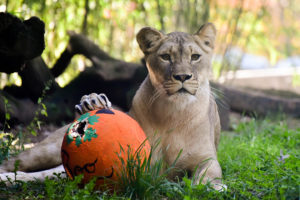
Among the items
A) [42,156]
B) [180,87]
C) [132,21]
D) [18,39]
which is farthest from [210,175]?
[132,21]

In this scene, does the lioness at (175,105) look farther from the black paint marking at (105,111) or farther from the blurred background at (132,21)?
the blurred background at (132,21)

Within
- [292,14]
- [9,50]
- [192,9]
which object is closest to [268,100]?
[192,9]

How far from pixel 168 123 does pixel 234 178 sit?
2.36 feet

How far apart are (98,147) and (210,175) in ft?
2.94

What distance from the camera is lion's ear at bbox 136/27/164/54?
3.58 metres

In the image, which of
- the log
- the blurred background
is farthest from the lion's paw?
the blurred background

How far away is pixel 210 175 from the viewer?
326 cm

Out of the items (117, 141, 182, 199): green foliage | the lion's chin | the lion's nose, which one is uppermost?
the lion's nose

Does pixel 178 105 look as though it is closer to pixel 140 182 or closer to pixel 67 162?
pixel 140 182

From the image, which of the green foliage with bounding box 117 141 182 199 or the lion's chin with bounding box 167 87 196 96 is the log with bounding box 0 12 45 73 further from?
the green foliage with bounding box 117 141 182 199

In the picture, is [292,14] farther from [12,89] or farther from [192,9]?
[12,89]

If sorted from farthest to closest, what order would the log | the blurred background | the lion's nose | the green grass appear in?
the blurred background → the log → the lion's nose → the green grass

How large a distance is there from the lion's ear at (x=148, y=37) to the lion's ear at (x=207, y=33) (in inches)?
13.6

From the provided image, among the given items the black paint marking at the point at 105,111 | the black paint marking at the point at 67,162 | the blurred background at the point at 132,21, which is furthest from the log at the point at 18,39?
the blurred background at the point at 132,21
